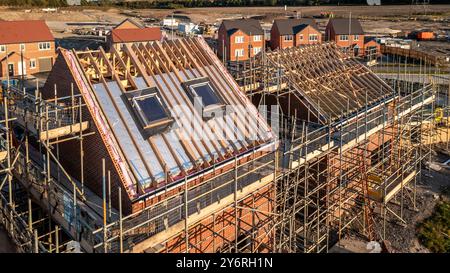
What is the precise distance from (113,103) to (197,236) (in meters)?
4.70

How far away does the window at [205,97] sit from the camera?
1611 cm

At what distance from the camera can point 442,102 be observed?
37594 millimetres

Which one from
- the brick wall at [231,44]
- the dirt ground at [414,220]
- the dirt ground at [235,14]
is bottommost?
the dirt ground at [414,220]

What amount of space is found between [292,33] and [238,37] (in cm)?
722

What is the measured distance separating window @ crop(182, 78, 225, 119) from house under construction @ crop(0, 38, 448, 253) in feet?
0.17

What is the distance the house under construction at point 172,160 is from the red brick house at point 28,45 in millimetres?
32066

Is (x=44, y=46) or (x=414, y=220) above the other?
(x=44, y=46)

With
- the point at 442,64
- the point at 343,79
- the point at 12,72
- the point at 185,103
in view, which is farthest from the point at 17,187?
the point at 442,64

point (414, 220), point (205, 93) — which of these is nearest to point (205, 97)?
point (205, 93)

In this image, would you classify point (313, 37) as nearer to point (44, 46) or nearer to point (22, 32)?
point (44, 46)

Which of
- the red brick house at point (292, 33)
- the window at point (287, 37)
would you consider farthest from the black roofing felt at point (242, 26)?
the window at point (287, 37)

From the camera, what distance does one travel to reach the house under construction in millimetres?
12500

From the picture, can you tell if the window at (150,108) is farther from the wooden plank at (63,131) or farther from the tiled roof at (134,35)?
the tiled roof at (134,35)

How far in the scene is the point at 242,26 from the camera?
2308 inches
